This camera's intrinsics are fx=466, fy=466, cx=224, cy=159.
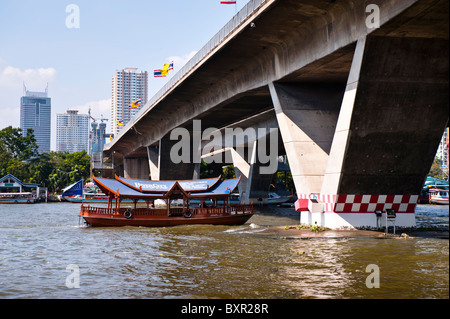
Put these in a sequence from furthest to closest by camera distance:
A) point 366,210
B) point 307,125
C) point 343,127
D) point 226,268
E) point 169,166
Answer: point 169,166 → point 307,125 → point 366,210 → point 343,127 → point 226,268

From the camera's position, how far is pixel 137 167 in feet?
340

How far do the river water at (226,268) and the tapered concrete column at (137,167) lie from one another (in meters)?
81.5

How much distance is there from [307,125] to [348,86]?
691 cm

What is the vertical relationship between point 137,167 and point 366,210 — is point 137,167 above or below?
above

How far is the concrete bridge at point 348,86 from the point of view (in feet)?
61.9

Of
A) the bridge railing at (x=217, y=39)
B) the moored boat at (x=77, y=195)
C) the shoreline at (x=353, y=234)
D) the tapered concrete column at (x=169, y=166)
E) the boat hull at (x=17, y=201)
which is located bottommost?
the boat hull at (x=17, y=201)

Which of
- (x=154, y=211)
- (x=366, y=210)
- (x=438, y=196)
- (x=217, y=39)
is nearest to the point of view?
(x=366, y=210)

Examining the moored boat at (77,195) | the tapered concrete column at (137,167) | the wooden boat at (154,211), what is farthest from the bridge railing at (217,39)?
the tapered concrete column at (137,167)

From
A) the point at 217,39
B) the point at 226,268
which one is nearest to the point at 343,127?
the point at 226,268

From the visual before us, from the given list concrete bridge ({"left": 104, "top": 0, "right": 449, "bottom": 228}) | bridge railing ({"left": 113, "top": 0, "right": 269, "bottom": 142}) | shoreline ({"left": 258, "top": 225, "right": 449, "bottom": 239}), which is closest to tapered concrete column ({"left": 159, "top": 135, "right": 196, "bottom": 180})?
bridge railing ({"left": 113, "top": 0, "right": 269, "bottom": 142})

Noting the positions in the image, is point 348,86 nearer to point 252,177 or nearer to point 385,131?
point 385,131

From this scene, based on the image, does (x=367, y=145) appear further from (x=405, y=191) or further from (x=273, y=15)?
(x=273, y=15)

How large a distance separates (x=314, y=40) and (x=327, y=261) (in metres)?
13.2

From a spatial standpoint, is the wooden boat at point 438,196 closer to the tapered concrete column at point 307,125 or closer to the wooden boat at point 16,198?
the tapered concrete column at point 307,125
